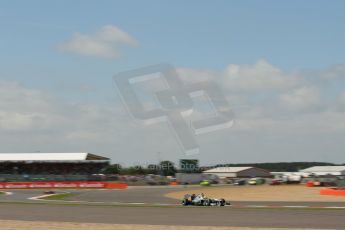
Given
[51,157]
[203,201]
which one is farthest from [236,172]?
[203,201]

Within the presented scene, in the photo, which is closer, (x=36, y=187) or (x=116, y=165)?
(x=36, y=187)

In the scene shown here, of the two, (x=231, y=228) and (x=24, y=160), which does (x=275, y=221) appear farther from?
(x=24, y=160)

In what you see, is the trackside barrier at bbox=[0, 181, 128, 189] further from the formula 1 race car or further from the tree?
the tree

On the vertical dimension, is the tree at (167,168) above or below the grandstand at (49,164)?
above

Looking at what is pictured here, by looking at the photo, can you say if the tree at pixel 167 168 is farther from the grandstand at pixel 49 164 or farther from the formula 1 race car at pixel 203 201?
the formula 1 race car at pixel 203 201

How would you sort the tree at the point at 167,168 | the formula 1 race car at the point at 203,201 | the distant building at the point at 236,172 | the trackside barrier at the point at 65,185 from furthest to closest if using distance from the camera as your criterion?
the tree at the point at 167,168 → the distant building at the point at 236,172 → the trackside barrier at the point at 65,185 → the formula 1 race car at the point at 203,201

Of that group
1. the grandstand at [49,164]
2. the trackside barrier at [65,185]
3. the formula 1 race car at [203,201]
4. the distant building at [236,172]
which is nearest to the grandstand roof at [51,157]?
the grandstand at [49,164]

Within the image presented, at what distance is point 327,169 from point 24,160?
95875 millimetres

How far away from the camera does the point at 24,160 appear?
Answer: 103000 millimetres

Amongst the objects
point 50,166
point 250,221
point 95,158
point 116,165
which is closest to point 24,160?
point 50,166

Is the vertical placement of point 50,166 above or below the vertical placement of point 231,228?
above

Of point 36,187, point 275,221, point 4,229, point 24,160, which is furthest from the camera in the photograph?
point 24,160

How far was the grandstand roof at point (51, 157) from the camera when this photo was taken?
102938 mm

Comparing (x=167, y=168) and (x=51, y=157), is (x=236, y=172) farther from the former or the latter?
(x=51, y=157)
